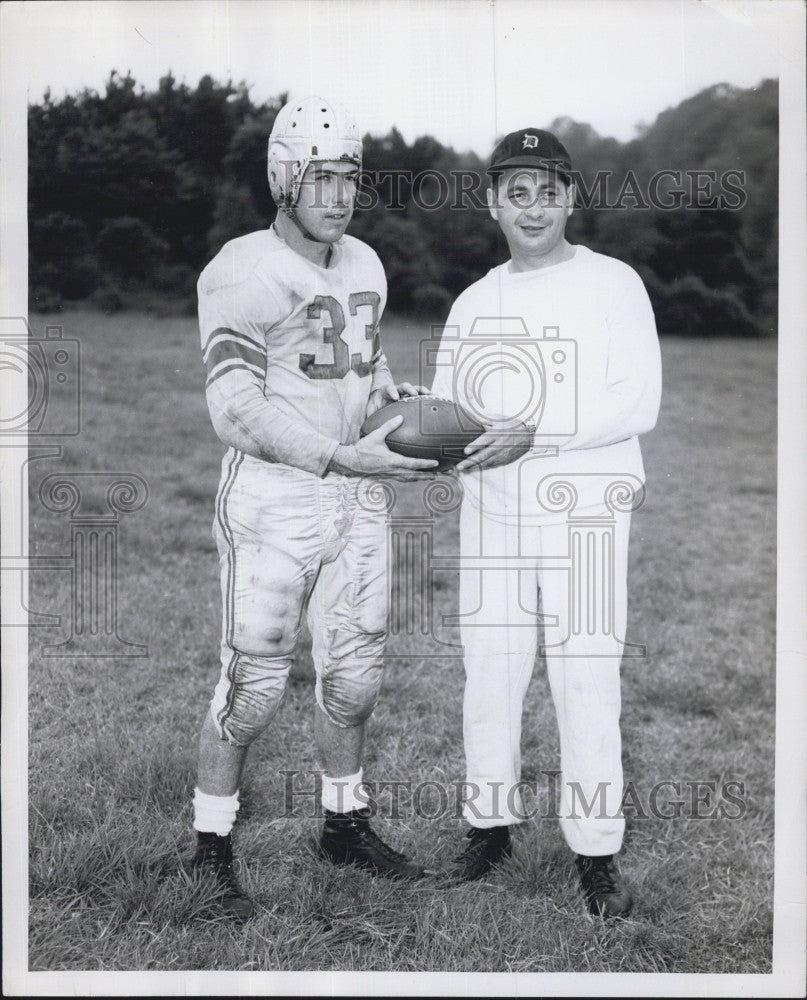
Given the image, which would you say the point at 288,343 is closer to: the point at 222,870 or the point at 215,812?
the point at 215,812

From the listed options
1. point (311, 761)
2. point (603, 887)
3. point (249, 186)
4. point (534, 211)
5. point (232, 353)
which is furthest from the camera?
point (311, 761)

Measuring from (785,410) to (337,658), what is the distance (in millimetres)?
1738

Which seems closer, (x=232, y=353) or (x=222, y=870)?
(x=232, y=353)

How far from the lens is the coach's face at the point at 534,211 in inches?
142

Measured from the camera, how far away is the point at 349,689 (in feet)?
12.3

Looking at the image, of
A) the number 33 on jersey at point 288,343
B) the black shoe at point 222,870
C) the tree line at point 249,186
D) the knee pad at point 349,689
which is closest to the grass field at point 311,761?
the black shoe at point 222,870

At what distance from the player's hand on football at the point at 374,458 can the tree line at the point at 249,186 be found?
0.80m

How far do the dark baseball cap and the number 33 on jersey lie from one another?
563 mm

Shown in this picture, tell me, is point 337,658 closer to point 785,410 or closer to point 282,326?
point 282,326

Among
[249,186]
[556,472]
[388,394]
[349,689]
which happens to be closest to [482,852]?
[349,689]

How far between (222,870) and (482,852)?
0.86 m

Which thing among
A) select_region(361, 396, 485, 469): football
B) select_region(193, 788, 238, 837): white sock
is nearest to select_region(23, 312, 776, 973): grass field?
select_region(193, 788, 238, 837): white sock

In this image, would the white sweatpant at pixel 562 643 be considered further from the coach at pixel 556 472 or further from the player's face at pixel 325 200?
the player's face at pixel 325 200

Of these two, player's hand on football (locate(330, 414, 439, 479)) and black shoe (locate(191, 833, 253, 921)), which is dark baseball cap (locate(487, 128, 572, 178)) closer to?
player's hand on football (locate(330, 414, 439, 479))
